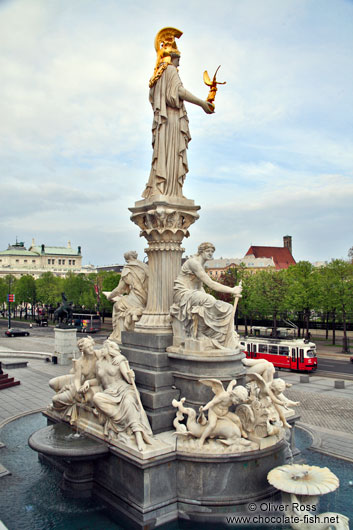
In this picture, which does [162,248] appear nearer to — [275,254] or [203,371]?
[203,371]

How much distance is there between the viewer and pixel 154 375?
9.30m

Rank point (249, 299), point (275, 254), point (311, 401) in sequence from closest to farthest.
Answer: point (311, 401) < point (249, 299) < point (275, 254)

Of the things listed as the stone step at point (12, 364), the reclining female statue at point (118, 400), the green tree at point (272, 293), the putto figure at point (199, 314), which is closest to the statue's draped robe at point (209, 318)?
the putto figure at point (199, 314)

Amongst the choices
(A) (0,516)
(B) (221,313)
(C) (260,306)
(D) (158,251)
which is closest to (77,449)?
(A) (0,516)

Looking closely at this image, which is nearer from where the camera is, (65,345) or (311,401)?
(311,401)

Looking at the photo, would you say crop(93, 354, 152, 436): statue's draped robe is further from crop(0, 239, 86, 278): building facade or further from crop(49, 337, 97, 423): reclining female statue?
crop(0, 239, 86, 278): building facade

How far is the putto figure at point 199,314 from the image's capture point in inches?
365

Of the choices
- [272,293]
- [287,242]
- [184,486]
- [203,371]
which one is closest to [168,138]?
[203,371]

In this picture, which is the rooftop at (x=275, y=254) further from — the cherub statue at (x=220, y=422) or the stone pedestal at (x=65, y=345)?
the cherub statue at (x=220, y=422)

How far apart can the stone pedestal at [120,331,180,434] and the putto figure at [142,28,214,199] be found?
3745 millimetres

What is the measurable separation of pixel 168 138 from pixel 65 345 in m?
19.1

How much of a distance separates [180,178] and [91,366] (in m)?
5.30

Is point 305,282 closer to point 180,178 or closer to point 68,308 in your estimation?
point 68,308

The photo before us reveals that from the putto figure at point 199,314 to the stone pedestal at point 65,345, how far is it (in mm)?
18237
